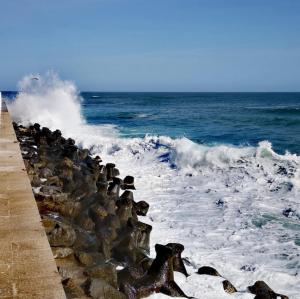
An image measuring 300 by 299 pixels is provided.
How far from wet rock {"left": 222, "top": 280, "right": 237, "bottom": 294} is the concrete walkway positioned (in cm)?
223

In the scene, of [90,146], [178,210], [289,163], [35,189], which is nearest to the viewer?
[35,189]

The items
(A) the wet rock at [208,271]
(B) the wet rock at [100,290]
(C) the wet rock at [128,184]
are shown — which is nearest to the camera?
(B) the wet rock at [100,290]

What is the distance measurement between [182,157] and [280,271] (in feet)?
26.9

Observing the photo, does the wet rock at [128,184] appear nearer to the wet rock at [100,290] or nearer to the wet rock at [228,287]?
the wet rock at [228,287]

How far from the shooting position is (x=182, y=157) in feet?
45.7

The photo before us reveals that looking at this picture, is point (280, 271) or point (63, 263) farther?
point (280, 271)

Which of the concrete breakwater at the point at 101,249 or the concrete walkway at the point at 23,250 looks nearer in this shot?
the concrete walkway at the point at 23,250

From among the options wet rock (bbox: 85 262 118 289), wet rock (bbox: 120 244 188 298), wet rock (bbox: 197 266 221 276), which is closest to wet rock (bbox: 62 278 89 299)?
wet rock (bbox: 85 262 118 289)

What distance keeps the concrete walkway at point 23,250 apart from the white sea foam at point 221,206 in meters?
1.46

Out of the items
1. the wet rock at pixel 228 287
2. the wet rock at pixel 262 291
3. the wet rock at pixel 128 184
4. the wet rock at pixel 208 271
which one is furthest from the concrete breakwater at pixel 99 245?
the wet rock at pixel 128 184

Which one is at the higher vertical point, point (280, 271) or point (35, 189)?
point (35, 189)

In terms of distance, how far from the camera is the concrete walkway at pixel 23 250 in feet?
10.5

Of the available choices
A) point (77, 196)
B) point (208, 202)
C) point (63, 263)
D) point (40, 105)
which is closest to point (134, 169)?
point (208, 202)

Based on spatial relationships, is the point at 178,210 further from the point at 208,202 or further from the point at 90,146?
the point at 90,146
